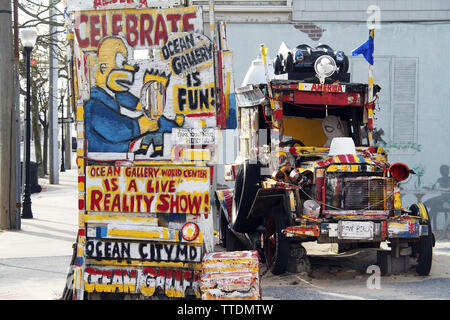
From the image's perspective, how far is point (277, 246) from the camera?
9.75 m

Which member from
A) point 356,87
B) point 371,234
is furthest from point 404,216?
point 356,87

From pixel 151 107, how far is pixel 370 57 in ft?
16.6

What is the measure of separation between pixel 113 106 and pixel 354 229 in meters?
3.85

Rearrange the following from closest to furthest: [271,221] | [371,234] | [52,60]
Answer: [371,234], [271,221], [52,60]

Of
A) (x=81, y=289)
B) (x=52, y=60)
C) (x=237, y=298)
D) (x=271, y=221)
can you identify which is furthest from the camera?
(x=52, y=60)

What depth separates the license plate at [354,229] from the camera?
376 inches

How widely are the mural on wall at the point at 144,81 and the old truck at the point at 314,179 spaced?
2.80 meters

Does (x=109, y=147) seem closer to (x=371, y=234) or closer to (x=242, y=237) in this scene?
(x=371, y=234)

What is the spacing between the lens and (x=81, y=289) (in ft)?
24.9

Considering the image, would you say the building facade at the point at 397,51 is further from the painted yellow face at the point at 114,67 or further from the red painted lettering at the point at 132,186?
the red painted lettering at the point at 132,186

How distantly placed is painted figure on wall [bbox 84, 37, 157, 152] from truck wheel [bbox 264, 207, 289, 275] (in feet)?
9.93

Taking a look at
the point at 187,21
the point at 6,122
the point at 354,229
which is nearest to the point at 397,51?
the point at 354,229

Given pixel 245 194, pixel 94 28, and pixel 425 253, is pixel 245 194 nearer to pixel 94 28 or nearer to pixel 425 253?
pixel 425 253

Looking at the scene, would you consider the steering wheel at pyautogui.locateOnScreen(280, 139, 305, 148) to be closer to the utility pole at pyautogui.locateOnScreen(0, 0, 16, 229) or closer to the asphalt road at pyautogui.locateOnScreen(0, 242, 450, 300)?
the asphalt road at pyautogui.locateOnScreen(0, 242, 450, 300)
